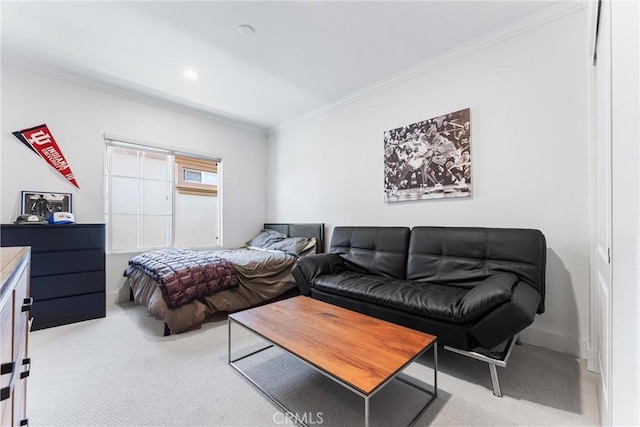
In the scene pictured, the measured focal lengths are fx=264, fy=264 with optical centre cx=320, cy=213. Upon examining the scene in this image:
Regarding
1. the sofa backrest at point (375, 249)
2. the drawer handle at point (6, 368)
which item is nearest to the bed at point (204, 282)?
the sofa backrest at point (375, 249)

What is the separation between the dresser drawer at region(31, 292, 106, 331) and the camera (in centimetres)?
243

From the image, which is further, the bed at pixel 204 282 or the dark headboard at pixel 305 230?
the dark headboard at pixel 305 230

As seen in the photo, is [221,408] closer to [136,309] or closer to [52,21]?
[136,309]

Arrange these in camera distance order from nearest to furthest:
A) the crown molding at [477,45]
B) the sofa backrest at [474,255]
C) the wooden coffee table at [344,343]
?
the wooden coffee table at [344,343] → the sofa backrest at [474,255] → the crown molding at [477,45]

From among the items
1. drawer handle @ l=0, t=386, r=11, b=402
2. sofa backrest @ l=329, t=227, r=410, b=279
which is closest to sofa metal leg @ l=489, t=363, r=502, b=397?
sofa backrest @ l=329, t=227, r=410, b=279

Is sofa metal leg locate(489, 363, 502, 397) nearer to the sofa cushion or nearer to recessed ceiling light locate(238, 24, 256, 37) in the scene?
the sofa cushion

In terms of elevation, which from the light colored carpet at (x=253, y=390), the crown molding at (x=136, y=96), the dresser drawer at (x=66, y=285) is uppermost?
the crown molding at (x=136, y=96)

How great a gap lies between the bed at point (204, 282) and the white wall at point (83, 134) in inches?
40.3

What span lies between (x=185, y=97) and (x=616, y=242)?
410cm

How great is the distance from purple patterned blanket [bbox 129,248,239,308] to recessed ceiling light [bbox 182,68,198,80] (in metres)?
1.99

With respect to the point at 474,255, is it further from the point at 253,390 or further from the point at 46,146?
the point at 46,146

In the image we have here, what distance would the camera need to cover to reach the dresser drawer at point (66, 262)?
7.99ft

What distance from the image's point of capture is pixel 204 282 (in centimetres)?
248

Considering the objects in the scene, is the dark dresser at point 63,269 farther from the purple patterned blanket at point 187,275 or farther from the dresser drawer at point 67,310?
the purple patterned blanket at point 187,275
